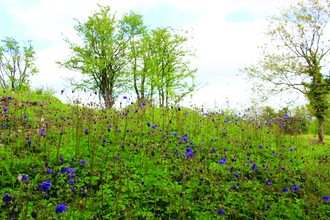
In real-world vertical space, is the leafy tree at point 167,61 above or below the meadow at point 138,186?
above

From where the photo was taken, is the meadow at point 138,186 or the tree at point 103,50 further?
the tree at point 103,50

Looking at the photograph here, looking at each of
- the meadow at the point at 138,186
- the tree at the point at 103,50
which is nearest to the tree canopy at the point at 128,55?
the tree at the point at 103,50

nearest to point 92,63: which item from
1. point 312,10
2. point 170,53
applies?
point 170,53

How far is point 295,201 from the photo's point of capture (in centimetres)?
376

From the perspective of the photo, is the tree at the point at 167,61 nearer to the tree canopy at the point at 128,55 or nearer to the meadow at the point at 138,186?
the tree canopy at the point at 128,55

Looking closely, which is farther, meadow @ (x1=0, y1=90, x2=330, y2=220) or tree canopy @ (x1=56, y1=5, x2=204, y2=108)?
tree canopy @ (x1=56, y1=5, x2=204, y2=108)

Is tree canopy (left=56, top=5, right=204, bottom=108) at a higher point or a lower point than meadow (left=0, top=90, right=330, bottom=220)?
higher

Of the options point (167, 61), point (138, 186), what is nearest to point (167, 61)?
point (167, 61)

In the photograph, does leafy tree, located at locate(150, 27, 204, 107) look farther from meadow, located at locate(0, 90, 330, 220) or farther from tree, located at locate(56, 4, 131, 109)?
meadow, located at locate(0, 90, 330, 220)

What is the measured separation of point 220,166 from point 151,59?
21683 mm

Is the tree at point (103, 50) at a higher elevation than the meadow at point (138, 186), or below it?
higher

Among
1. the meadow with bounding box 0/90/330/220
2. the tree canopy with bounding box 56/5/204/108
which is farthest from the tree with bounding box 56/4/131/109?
the meadow with bounding box 0/90/330/220

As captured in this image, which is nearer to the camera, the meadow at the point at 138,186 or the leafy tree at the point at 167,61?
the meadow at the point at 138,186

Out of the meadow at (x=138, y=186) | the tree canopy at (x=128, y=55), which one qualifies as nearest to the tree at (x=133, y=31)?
the tree canopy at (x=128, y=55)
